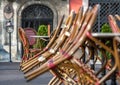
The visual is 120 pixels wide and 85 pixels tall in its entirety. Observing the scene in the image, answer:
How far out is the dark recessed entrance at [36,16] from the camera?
62.0ft

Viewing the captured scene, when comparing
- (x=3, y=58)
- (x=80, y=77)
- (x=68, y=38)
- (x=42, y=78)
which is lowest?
(x=3, y=58)

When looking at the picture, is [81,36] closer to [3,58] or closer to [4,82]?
[4,82]

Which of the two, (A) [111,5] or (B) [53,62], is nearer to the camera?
(B) [53,62]

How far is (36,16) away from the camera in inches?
744

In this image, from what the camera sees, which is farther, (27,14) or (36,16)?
(27,14)

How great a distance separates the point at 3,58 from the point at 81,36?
13725mm

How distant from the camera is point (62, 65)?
16.0ft

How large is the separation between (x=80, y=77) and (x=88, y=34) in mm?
804

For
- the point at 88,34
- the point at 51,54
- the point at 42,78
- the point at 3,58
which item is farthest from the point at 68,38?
the point at 3,58

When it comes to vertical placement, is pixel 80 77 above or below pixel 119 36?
below

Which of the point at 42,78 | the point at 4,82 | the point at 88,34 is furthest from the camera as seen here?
the point at 42,78

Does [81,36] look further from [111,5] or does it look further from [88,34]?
[111,5]

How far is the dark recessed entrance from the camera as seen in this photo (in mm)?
18891

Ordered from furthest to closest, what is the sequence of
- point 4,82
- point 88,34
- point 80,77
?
point 4,82 < point 80,77 < point 88,34
